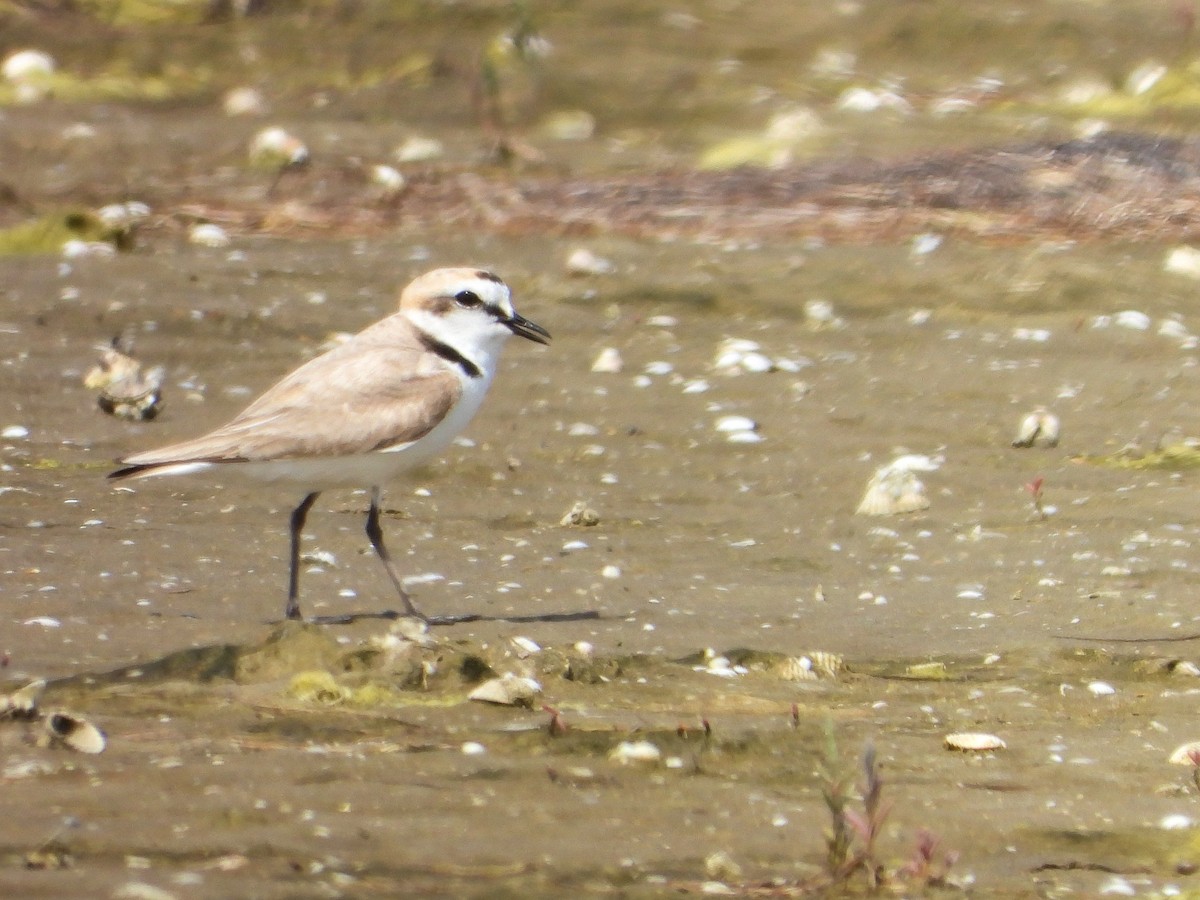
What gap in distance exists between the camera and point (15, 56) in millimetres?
12836

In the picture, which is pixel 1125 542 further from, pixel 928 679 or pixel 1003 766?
pixel 1003 766

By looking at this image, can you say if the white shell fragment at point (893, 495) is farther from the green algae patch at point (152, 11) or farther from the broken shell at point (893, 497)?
the green algae patch at point (152, 11)

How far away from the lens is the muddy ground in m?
3.57

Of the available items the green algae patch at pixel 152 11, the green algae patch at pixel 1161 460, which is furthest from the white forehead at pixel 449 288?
the green algae patch at pixel 152 11

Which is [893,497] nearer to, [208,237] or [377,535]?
[377,535]

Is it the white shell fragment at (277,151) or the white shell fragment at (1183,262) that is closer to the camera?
the white shell fragment at (1183,262)

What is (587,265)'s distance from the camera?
30.0 ft

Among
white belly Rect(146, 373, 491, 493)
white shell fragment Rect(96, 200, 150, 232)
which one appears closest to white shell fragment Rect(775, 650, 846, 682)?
white belly Rect(146, 373, 491, 493)

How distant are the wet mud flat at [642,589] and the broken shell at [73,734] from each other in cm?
3

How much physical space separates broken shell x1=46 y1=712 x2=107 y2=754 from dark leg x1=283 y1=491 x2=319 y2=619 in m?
1.43

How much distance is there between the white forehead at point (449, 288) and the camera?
241 inches

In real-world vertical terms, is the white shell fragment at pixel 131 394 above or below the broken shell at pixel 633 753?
above

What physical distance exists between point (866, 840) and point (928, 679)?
4.98 ft

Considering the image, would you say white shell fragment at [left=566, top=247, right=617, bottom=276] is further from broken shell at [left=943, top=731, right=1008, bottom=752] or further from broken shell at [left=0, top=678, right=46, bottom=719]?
broken shell at [left=0, top=678, right=46, bottom=719]
